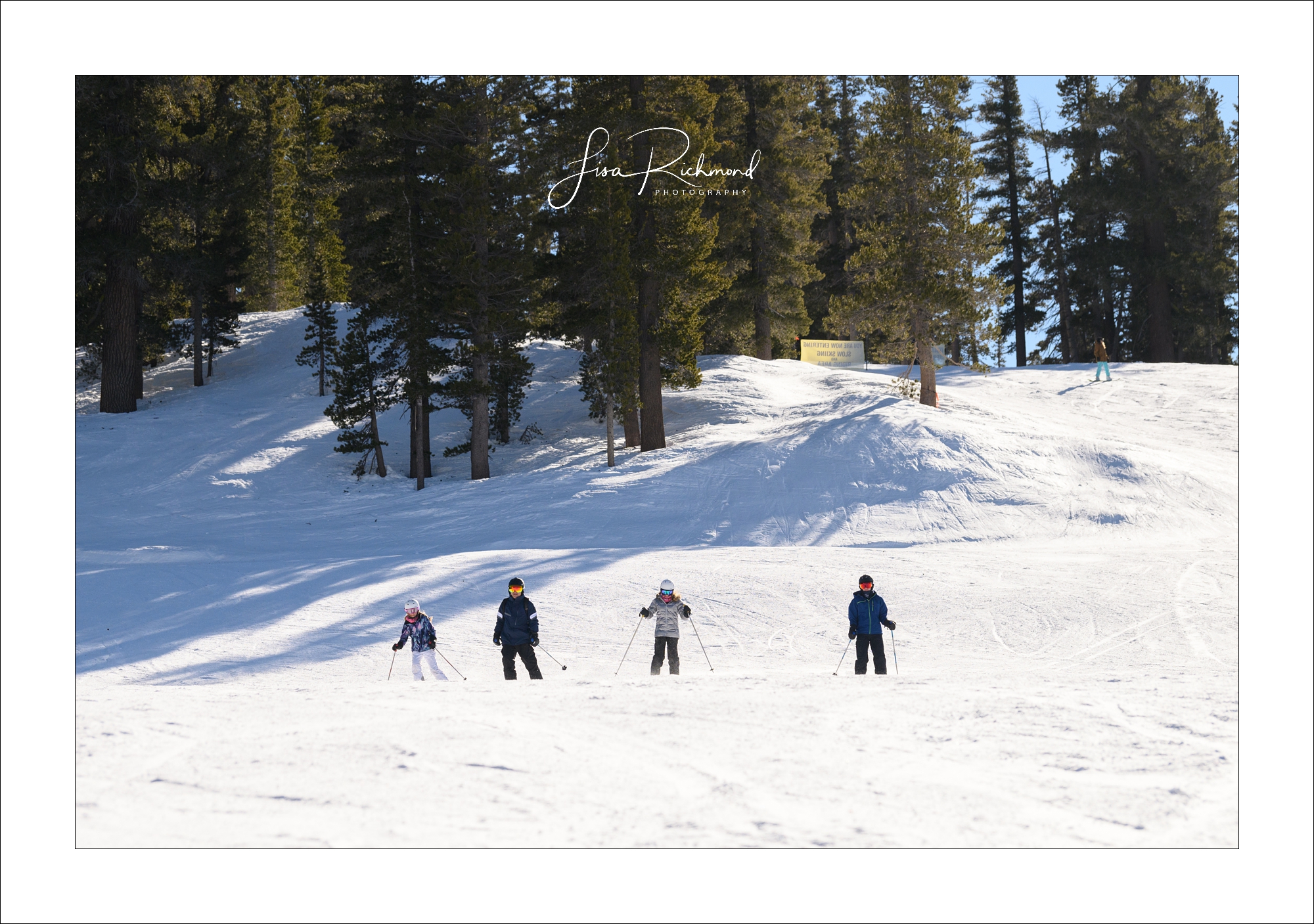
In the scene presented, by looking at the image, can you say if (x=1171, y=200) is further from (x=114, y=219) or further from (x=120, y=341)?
(x=120, y=341)

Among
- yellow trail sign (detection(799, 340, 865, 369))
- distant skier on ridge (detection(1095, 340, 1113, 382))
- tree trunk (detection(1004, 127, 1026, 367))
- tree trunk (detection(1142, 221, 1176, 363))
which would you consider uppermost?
tree trunk (detection(1004, 127, 1026, 367))

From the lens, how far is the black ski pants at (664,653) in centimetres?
1023

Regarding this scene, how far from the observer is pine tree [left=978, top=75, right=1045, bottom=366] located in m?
43.6

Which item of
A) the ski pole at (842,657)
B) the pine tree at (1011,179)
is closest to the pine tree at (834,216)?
the pine tree at (1011,179)

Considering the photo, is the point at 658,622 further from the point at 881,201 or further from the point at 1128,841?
the point at 881,201

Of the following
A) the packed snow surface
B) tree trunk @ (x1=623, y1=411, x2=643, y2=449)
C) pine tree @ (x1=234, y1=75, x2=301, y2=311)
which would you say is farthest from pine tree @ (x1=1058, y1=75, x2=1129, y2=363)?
pine tree @ (x1=234, y1=75, x2=301, y2=311)

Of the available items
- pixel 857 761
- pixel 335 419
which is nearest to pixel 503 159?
pixel 335 419

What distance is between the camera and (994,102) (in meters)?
43.6

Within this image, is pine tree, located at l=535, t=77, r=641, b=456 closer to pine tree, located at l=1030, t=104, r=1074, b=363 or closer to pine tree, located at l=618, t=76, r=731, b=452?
pine tree, located at l=618, t=76, r=731, b=452

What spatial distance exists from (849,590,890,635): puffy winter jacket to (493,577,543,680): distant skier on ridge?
3590 millimetres

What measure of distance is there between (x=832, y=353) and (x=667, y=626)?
85.4ft

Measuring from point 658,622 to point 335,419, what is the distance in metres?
16.6

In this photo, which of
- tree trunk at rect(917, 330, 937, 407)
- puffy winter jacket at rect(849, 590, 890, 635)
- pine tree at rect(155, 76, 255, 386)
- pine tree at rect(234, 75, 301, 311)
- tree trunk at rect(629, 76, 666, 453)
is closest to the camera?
puffy winter jacket at rect(849, 590, 890, 635)

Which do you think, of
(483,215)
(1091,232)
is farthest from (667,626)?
(1091,232)
